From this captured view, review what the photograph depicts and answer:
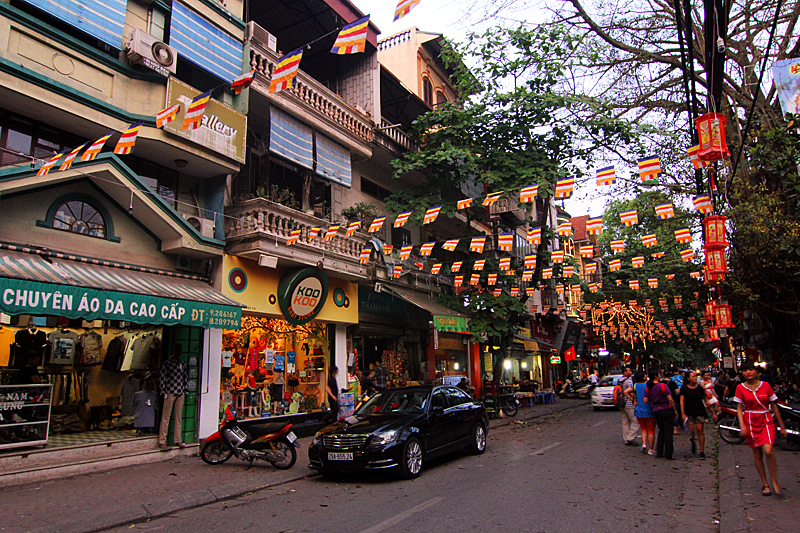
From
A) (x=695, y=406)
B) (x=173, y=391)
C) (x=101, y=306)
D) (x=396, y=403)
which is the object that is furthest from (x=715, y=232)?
(x=101, y=306)

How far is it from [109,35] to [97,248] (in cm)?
450

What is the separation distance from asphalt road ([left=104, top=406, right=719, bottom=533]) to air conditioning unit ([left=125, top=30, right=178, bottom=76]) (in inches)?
361

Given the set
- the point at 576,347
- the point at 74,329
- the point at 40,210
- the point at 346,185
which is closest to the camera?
the point at 40,210

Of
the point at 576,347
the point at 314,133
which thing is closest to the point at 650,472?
the point at 314,133

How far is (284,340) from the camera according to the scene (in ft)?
49.2

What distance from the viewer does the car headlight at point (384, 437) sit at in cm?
837

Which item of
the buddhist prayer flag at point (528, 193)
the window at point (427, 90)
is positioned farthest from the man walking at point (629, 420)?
the window at point (427, 90)

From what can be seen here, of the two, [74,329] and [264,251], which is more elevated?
[264,251]

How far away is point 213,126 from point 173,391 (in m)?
6.26

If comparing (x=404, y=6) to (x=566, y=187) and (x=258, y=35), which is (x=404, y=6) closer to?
(x=566, y=187)

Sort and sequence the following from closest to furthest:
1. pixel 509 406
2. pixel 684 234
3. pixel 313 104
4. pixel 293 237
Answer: pixel 293 237 → pixel 313 104 → pixel 684 234 → pixel 509 406

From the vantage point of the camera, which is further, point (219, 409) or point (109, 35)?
point (219, 409)

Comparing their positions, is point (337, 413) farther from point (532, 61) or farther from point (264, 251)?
point (532, 61)

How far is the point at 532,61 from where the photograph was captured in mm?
18406
